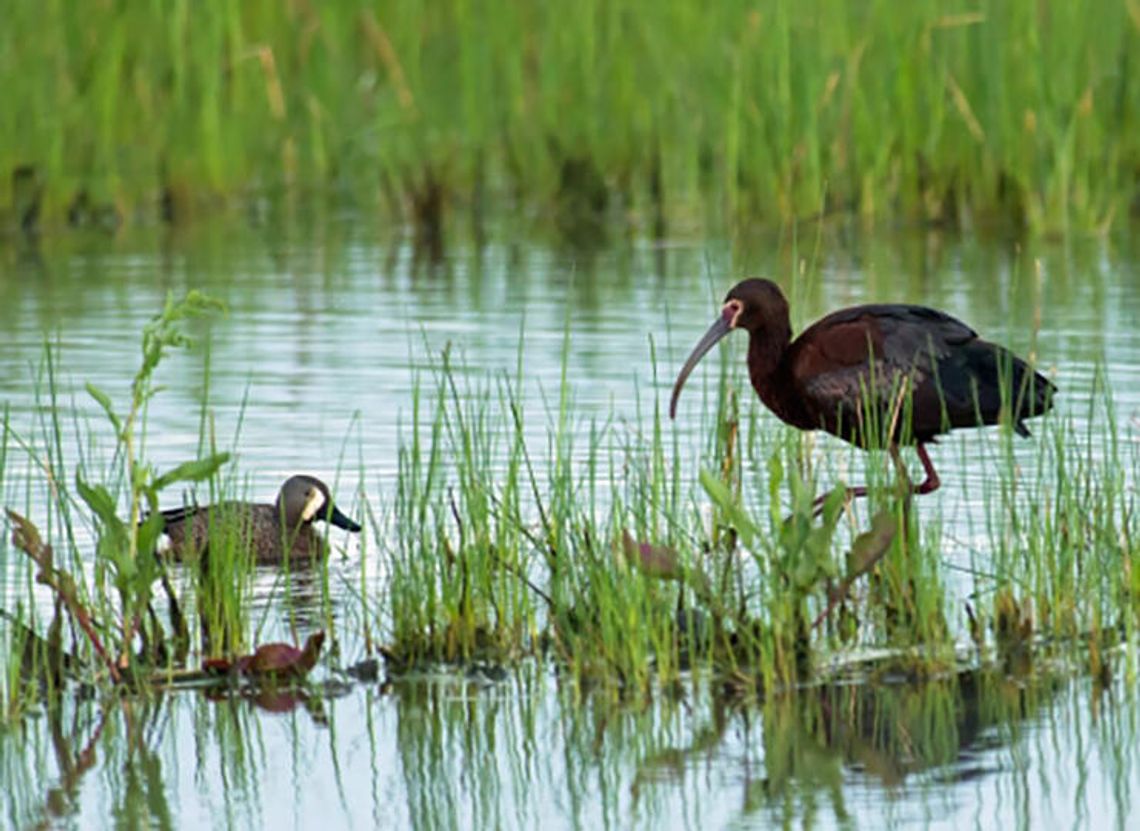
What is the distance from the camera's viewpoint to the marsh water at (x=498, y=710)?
488 centimetres

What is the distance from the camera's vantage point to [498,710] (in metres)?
5.52

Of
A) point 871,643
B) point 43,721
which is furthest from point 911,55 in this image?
point 43,721

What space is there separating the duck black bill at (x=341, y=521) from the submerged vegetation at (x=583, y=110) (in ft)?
20.8

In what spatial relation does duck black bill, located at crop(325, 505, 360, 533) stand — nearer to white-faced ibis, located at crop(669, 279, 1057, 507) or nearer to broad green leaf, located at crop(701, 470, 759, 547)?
white-faced ibis, located at crop(669, 279, 1057, 507)

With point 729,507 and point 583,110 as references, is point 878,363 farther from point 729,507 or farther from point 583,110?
point 583,110

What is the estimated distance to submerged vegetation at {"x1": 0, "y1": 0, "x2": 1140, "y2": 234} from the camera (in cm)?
1362

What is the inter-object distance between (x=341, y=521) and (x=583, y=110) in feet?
26.8

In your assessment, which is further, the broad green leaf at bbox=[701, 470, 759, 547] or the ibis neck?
the ibis neck

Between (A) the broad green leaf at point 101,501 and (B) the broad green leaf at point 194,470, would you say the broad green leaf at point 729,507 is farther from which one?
(A) the broad green leaf at point 101,501

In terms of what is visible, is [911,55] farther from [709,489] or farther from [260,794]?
[260,794]

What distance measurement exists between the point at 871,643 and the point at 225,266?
7.51 meters

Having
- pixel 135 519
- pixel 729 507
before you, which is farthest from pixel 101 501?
pixel 729 507

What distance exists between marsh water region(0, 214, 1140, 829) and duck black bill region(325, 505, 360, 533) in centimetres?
7

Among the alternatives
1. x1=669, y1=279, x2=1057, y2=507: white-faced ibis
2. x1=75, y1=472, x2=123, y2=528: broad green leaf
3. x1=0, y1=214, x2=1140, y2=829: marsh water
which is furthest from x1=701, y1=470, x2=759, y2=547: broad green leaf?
x1=669, y1=279, x2=1057, y2=507: white-faced ibis
